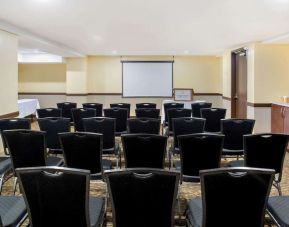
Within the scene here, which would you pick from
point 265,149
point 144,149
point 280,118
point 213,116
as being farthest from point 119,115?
point 280,118

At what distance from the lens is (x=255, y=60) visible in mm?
8125

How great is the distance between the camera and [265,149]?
10.5ft

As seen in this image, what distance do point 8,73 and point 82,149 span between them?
167 inches

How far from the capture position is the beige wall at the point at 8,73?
20.9 ft

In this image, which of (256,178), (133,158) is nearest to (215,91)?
(133,158)

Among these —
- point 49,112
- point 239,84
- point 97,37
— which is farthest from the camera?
point 239,84

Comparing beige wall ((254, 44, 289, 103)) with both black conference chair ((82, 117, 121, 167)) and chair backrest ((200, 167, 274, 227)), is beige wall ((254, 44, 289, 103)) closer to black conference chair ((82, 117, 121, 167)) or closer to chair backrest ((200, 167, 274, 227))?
black conference chair ((82, 117, 121, 167))

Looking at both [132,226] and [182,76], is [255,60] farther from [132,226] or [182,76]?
[132,226]

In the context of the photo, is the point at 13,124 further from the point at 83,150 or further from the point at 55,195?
the point at 55,195

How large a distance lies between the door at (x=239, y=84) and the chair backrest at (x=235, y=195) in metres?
7.65

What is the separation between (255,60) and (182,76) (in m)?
4.70

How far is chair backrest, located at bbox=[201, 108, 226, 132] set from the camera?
5.69 m

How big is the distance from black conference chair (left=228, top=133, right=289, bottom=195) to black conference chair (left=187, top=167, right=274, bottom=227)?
3.95ft

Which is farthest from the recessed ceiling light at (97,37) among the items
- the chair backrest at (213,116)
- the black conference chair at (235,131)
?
the black conference chair at (235,131)
